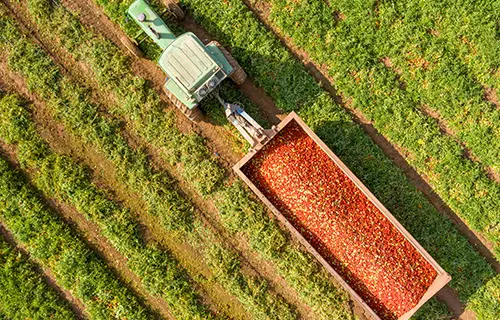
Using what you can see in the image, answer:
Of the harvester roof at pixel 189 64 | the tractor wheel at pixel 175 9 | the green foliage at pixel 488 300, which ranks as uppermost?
the tractor wheel at pixel 175 9

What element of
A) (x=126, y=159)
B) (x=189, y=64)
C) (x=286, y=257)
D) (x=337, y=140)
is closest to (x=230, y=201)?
(x=286, y=257)

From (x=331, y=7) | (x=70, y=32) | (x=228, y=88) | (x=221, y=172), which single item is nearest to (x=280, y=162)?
(x=221, y=172)

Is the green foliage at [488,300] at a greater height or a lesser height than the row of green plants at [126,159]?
lesser

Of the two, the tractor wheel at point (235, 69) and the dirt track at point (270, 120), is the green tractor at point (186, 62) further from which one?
the dirt track at point (270, 120)

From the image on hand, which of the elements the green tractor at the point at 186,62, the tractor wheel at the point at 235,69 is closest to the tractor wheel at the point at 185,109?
the green tractor at the point at 186,62

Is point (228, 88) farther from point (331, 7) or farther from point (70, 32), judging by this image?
point (70, 32)

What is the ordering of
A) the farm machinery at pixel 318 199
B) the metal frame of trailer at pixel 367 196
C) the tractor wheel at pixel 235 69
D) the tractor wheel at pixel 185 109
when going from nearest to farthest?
the metal frame of trailer at pixel 367 196 → the farm machinery at pixel 318 199 → the tractor wheel at pixel 235 69 → the tractor wheel at pixel 185 109
